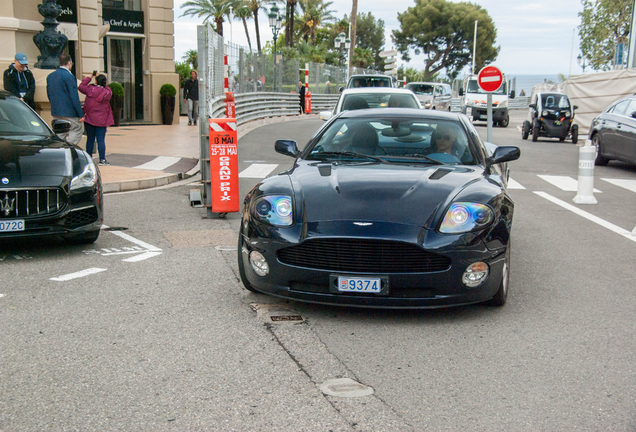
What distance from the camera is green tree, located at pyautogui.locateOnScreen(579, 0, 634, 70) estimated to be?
5325cm

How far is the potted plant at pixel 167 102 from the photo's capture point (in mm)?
25781

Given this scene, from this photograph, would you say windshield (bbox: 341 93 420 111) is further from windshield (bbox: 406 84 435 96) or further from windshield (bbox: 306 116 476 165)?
windshield (bbox: 406 84 435 96)

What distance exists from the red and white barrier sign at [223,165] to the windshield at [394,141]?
2714 mm

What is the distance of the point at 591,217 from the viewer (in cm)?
974

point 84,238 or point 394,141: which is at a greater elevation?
point 394,141

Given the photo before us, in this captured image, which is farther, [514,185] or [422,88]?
[422,88]

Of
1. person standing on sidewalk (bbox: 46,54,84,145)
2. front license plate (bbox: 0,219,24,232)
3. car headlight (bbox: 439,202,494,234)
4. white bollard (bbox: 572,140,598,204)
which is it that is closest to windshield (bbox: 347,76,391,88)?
person standing on sidewalk (bbox: 46,54,84,145)

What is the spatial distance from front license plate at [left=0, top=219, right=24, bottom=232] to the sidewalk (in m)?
4.83

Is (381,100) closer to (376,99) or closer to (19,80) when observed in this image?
(376,99)

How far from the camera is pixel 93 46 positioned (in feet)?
66.2

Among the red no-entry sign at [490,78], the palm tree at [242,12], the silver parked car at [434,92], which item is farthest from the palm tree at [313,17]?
the red no-entry sign at [490,78]

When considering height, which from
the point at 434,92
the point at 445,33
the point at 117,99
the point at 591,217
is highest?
the point at 445,33

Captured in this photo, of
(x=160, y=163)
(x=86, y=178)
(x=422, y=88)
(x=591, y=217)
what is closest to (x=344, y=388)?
(x=86, y=178)

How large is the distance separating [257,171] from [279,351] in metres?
10.1
